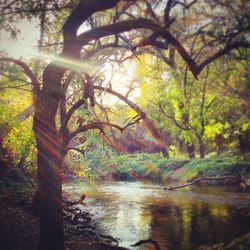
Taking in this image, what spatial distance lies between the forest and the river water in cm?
6

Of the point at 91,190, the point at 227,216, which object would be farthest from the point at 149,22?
the point at 91,190

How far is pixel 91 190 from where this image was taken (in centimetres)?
2592

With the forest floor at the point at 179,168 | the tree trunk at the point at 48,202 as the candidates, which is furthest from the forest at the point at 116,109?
the forest floor at the point at 179,168

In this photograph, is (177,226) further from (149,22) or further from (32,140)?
(149,22)

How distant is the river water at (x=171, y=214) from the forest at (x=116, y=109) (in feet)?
0.21

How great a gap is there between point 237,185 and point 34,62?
1892 cm

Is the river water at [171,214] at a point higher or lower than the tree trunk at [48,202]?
lower

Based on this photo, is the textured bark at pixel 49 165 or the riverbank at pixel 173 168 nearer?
the textured bark at pixel 49 165

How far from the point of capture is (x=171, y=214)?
56.5 feet

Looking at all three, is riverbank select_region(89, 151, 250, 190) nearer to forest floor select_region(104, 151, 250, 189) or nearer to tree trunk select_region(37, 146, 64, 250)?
forest floor select_region(104, 151, 250, 189)

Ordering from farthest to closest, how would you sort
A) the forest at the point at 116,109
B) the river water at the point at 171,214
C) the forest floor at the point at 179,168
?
the forest floor at the point at 179,168 → the river water at the point at 171,214 → the forest at the point at 116,109

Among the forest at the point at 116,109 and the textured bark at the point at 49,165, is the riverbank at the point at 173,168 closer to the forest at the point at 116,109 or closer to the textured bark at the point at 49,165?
the forest at the point at 116,109

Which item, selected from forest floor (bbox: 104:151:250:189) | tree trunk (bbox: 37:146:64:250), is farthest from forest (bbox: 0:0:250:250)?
forest floor (bbox: 104:151:250:189)

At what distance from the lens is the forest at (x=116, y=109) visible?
835 cm
